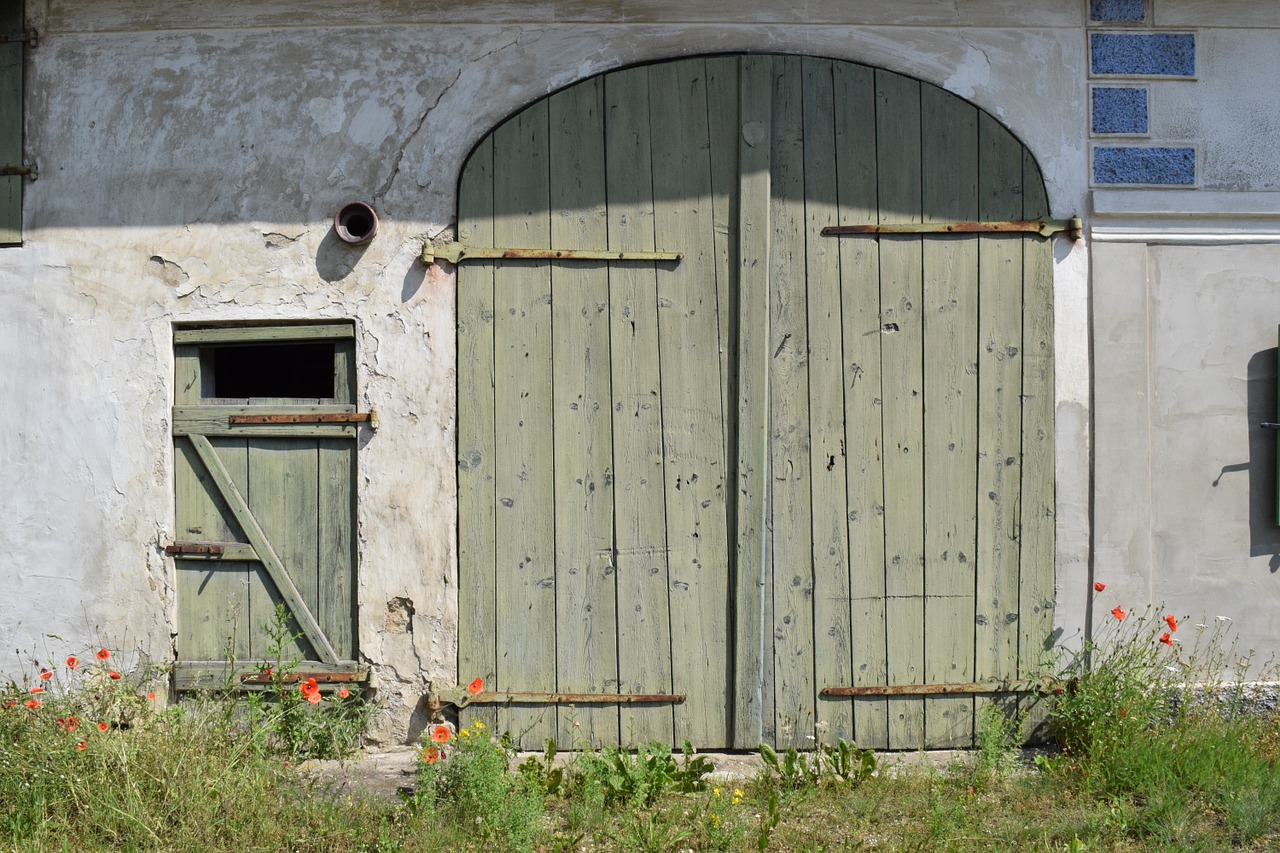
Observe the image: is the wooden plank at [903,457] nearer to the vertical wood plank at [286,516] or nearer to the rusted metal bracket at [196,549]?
the vertical wood plank at [286,516]

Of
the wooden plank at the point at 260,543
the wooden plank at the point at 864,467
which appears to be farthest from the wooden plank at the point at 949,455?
the wooden plank at the point at 260,543

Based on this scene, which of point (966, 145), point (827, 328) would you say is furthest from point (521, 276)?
point (966, 145)

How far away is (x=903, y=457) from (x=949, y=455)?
0.19 metres

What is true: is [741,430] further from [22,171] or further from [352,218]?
[22,171]

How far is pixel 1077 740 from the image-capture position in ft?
12.5

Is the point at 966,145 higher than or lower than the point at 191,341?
higher

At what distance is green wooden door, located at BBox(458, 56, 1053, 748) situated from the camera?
3959 mm

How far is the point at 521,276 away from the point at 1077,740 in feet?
9.35

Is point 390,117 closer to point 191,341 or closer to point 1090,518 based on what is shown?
point 191,341

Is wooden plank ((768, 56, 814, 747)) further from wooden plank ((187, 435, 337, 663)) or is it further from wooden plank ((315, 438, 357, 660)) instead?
wooden plank ((187, 435, 337, 663))

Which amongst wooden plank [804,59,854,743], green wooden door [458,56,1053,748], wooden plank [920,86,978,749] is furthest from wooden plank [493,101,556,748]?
wooden plank [920,86,978,749]

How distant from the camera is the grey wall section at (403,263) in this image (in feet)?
13.0

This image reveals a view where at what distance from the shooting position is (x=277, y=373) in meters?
5.34

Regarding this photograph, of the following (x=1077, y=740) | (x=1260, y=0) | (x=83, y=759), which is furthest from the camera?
(x=1260, y=0)
